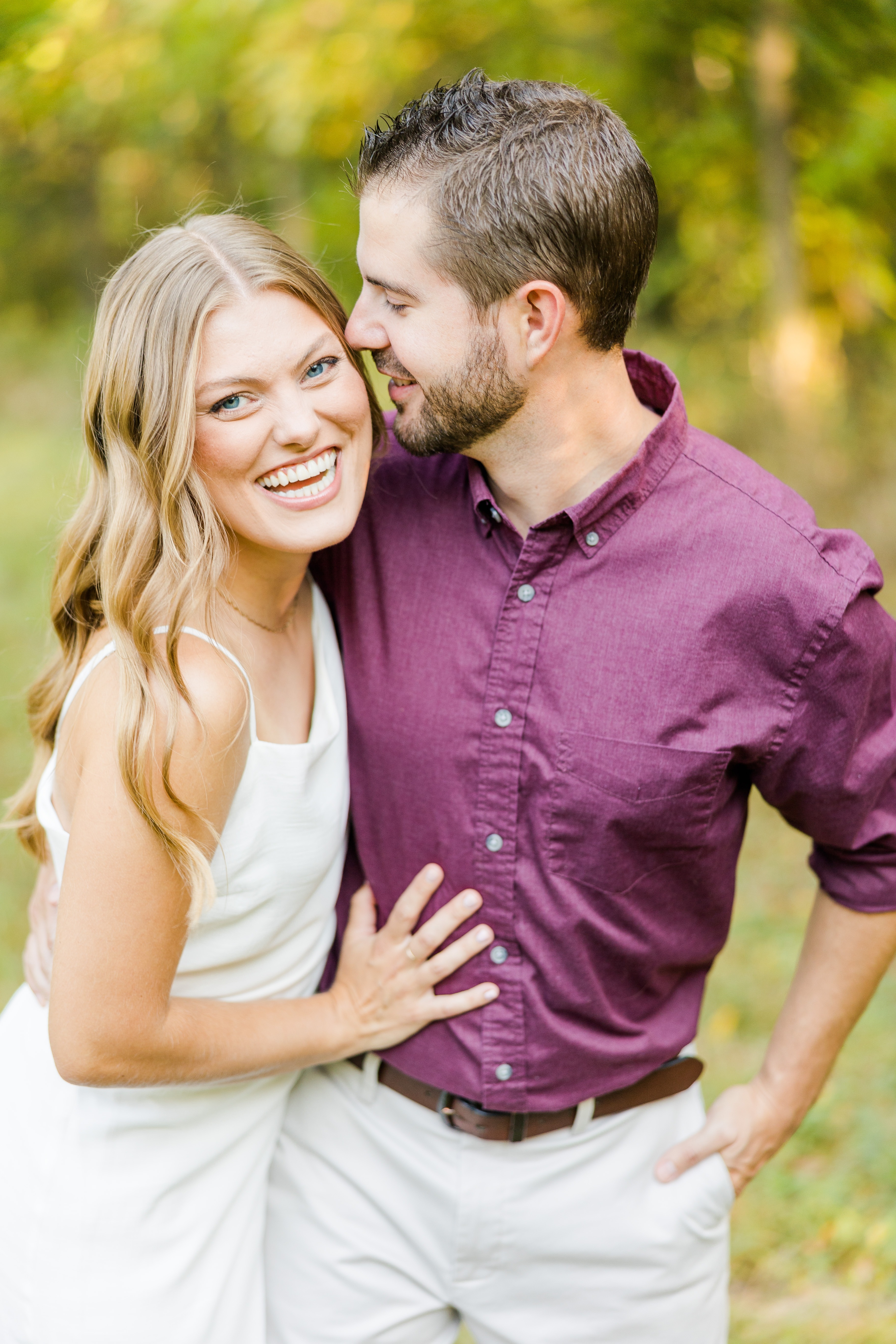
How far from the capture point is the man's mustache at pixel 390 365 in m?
1.93

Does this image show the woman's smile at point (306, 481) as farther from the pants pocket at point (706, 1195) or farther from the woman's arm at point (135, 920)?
the pants pocket at point (706, 1195)

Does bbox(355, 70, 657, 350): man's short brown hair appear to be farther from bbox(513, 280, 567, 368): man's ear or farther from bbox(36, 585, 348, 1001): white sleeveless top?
bbox(36, 585, 348, 1001): white sleeveless top

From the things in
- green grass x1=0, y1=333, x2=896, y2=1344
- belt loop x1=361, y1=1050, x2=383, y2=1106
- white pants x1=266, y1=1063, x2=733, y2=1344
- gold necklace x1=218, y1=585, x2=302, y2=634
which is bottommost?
green grass x1=0, y1=333, x2=896, y2=1344

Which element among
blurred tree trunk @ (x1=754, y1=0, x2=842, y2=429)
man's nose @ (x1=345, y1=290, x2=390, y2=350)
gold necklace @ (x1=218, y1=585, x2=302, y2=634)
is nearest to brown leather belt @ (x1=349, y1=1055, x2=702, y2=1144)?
gold necklace @ (x1=218, y1=585, x2=302, y2=634)

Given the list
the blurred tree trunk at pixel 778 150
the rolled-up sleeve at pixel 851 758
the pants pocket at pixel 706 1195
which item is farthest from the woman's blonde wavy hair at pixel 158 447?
the blurred tree trunk at pixel 778 150

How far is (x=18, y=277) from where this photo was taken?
17.2 m

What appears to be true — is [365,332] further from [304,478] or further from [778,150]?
[778,150]

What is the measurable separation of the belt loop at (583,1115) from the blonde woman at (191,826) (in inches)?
11.2

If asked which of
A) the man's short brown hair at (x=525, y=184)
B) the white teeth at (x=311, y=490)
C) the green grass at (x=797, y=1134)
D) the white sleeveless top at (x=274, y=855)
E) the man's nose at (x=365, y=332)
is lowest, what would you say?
the green grass at (x=797, y=1134)

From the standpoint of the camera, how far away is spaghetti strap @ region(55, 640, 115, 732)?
1.73 meters

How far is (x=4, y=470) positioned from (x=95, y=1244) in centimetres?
1020

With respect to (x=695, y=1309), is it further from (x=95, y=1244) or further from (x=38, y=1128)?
(x=38, y=1128)

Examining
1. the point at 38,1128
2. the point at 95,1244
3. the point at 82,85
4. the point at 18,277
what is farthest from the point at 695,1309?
the point at 18,277

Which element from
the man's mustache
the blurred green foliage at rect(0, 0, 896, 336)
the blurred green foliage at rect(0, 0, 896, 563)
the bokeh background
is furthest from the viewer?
the blurred green foliage at rect(0, 0, 896, 563)
